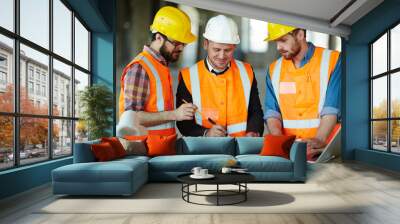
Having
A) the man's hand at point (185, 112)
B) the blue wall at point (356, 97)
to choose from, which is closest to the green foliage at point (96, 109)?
the man's hand at point (185, 112)

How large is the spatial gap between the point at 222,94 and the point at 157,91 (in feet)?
4.36

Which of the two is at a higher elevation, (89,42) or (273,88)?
(89,42)

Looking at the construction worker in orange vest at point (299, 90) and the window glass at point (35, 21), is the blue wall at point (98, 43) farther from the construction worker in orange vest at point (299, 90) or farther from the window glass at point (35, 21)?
the construction worker in orange vest at point (299, 90)

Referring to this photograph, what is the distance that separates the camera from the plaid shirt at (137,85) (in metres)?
8.05

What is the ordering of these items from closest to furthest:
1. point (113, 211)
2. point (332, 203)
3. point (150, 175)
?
point (113, 211), point (332, 203), point (150, 175)

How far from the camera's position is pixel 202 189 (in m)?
5.52

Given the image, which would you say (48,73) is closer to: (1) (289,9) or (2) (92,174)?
(2) (92,174)

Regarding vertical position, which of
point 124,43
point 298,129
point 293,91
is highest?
point 124,43

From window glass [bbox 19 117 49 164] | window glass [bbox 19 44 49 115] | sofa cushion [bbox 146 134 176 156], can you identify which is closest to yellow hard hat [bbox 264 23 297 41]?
sofa cushion [bbox 146 134 176 156]

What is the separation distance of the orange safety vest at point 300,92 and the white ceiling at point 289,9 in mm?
1644

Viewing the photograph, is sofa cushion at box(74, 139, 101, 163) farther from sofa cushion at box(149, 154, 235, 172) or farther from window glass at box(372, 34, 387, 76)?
window glass at box(372, 34, 387, 76)

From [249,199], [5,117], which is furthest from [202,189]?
[5,117]

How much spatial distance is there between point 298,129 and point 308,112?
41 centimetres

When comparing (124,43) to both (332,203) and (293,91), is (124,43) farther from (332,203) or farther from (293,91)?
(332,203)
